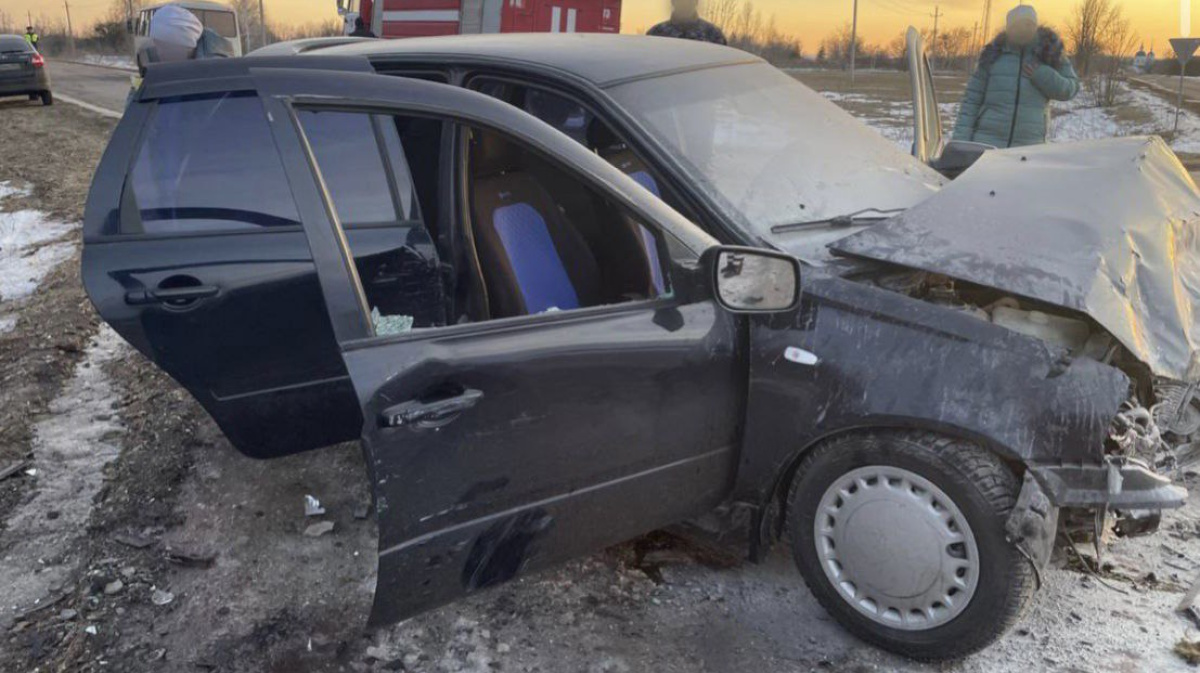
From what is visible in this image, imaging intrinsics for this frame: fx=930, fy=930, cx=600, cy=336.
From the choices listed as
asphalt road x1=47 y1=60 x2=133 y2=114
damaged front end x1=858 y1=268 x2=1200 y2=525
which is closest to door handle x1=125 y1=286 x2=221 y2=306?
damaged front end x1=858 y1=268 x2=1200 y2=525

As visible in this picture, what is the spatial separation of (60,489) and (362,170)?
1.85 m

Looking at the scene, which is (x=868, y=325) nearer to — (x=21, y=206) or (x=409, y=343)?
(x=409, y=343)

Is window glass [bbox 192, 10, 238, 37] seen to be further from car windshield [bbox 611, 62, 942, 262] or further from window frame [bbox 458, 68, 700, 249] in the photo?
car windshield [bbox 611, 62, 942, 262]

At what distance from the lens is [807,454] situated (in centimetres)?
280

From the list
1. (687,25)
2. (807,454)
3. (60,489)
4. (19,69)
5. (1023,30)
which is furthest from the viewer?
(19,69)

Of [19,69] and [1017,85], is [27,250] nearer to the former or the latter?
[1017,85]

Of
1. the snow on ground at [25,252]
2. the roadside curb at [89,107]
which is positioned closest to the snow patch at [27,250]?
the snow on ground at [25,252]

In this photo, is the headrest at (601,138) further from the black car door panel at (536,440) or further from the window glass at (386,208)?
the black car door panel at (536,440)

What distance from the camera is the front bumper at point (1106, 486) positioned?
243 cm

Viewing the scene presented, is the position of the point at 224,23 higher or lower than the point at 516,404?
higher

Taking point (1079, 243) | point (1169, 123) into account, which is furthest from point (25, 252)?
point (1169, 123)

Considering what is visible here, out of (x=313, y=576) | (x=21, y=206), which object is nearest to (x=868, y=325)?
(x=313, y=576)

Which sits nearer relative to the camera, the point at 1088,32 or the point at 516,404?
the point at 516,404

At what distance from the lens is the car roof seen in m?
3.30
